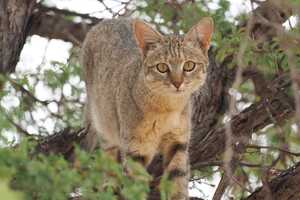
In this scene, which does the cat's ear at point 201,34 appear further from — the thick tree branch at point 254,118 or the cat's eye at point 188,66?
the thick tree branch at point 254,118

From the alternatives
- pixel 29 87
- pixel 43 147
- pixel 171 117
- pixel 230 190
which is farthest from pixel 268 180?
pixel 29 87

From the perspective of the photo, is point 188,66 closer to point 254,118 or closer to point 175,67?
point 175,67

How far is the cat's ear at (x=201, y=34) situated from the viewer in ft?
18.3

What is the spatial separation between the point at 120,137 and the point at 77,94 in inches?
34.9

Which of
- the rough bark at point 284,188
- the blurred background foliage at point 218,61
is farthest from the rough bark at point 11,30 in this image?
the rough bark at point 284,188

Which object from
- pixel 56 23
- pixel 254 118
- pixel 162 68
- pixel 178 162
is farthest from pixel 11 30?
pixel 254 118

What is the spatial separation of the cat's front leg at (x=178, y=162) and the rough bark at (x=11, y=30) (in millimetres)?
1441

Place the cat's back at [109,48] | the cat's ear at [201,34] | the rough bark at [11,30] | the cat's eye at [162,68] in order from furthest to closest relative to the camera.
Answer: the cat's back at [109,48]
the rough bark at [11,30]
the cat's eye at [162,68]
the cat's ear at [201,34]

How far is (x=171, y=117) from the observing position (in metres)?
5.74

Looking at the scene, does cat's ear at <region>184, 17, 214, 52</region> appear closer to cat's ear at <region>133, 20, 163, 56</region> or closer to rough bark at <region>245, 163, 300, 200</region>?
cat's ear at <region>133, 20, 163, 56</region>

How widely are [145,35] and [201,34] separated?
1.33ft

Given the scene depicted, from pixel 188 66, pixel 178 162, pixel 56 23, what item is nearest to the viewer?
pixel 188 66

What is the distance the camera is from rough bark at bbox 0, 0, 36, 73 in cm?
634

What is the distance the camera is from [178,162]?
5859 mm
